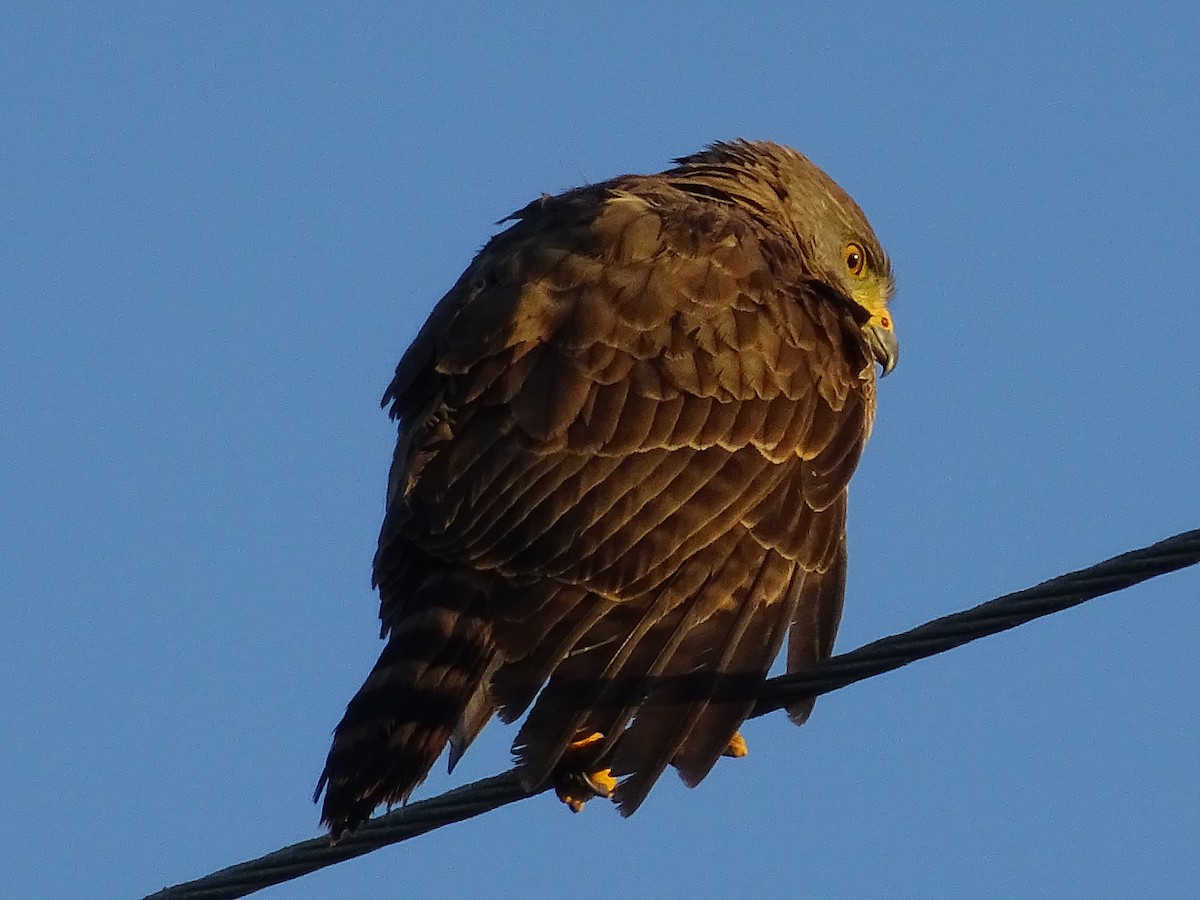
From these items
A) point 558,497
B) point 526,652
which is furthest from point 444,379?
point 526,652

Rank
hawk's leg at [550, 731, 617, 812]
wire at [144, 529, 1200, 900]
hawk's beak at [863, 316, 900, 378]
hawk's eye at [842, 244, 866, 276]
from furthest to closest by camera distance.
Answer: hawk's eye at [842, 244, 866, 276] → hawk's beak at [863, 316, 900, 378] → hawk's leg at [550, 731, 617, 812] → wire at [144, 529, 1200, 900]

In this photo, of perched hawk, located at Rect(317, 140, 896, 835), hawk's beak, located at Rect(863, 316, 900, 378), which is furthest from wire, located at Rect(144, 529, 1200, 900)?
hawk's beak, located at Rect(863, 316, 900, 378)

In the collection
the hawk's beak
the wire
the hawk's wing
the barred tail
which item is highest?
the hawk's beak

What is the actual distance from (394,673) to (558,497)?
674 millimetres

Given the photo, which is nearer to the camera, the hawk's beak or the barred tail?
the barred tail

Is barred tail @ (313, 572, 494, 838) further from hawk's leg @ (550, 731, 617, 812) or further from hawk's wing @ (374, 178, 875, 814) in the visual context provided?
hawk's leg @ (550, 731, 617, 812)

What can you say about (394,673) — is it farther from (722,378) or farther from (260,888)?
(722,378)

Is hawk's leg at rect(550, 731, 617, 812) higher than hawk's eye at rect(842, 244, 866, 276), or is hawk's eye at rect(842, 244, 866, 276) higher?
hawk's eye at rect(842, 244, 866, 276)

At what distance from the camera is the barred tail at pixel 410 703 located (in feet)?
16.5

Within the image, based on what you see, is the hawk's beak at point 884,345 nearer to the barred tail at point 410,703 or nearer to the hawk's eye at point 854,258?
the hawk's eye at point 854,258

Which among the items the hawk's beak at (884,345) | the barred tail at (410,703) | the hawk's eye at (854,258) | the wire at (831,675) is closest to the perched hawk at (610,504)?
the barred tail at (410,703)

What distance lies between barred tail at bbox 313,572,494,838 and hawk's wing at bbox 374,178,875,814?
0.27 ft

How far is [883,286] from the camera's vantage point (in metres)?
8.36

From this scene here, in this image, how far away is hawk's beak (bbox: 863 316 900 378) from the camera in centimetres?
782
